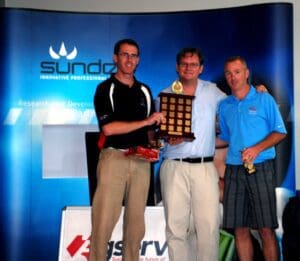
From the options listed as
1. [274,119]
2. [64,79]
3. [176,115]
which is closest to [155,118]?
[176,115]

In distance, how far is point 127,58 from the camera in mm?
3158

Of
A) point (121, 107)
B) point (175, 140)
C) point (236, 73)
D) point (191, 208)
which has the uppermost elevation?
point (236, 73)

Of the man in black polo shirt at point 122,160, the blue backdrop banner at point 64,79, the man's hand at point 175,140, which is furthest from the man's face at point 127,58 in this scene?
the blue backdrop banner at point 64,79

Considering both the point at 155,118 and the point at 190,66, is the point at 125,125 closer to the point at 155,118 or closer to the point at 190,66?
the point at 155,118

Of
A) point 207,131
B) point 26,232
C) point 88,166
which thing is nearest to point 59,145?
point 88,166

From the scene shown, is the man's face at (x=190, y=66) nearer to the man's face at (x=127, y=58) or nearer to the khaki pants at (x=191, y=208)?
the man's face at (x=127, y=58)

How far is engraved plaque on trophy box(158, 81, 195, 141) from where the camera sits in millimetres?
3154

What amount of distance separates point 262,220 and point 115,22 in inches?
77.7

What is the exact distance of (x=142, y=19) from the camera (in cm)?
400

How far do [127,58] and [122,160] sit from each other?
2.18 ft

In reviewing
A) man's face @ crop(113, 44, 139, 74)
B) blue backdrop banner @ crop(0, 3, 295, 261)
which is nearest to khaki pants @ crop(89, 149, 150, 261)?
man's face @ crop(113, 44, 139, 74)

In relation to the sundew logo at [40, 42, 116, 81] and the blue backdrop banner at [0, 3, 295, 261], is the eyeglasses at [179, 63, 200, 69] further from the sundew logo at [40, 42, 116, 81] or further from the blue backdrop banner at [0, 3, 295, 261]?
the sundew logo at [40, 42, 116, 81]

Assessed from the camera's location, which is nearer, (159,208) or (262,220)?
(262,220)

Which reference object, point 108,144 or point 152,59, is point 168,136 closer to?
point 108,144
